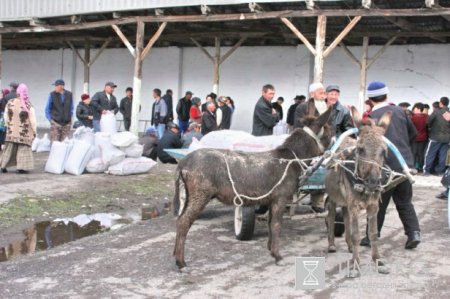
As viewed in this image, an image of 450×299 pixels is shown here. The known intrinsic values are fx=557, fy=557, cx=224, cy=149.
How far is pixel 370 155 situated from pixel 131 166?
7.55m

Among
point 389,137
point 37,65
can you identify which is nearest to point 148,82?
point 37,65

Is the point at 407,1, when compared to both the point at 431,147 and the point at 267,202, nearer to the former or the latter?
the point at 431,147

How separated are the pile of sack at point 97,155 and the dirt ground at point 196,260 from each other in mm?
2000

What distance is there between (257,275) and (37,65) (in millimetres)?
25331

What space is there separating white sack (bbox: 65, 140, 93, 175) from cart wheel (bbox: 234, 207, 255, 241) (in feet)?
18.3

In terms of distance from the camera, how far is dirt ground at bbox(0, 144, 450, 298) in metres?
5.16

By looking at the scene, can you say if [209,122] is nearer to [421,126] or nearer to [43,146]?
[43,146]

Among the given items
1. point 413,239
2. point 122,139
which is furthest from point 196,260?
point 122,139

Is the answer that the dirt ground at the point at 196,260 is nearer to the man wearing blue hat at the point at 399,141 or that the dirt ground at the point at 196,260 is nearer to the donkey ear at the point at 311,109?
the man wearing blue hat at the point at 399,141

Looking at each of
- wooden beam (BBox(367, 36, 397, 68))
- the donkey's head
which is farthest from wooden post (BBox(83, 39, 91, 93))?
the donkey's head

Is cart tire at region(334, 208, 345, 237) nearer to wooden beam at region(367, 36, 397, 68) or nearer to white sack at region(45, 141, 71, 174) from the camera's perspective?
white sack at region(45, 141, 71, 174)

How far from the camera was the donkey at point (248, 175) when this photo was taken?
5688 millimetres

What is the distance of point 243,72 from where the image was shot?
23078 mm

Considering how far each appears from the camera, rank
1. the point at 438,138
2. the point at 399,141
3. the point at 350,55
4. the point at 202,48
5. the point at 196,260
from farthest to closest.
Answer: the point at 202,48
the point at 350,55
the point at 438,138
the point at 399,141
the point at 196,260
